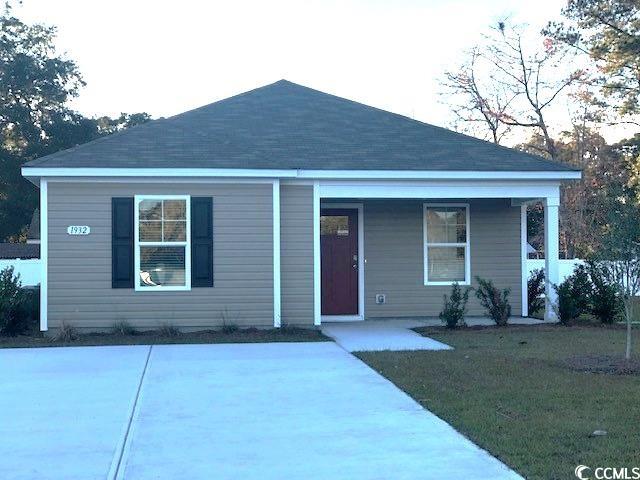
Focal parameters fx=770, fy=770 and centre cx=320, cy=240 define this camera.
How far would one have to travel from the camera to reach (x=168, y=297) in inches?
527

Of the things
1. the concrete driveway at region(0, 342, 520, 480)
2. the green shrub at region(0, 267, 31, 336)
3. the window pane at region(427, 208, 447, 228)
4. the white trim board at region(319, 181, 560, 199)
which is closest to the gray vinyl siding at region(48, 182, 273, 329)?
the green shrub at region(0, 267, 31, 336)

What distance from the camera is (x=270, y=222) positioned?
13641 millimetres

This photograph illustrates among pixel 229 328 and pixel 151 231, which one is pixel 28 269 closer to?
pixel 151 231

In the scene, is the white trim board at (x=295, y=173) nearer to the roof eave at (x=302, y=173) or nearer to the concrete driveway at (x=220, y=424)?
the roof eave at (x=302, y=173)

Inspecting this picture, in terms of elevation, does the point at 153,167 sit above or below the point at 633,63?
below

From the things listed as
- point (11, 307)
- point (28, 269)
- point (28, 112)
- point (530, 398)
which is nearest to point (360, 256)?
point (11, 307)

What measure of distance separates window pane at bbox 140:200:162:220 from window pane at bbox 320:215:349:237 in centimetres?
381

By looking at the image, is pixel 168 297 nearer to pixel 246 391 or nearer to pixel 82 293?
pixel 82 293

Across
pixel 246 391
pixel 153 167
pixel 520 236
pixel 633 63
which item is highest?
pixel 633 63

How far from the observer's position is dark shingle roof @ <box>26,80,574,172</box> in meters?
13.6

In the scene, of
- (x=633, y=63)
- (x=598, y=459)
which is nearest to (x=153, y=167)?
(x=598, y=459)

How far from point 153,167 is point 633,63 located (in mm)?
23893

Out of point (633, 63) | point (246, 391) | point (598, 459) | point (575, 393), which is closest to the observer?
point (598, 459)

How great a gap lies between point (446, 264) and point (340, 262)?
221 centimetres
